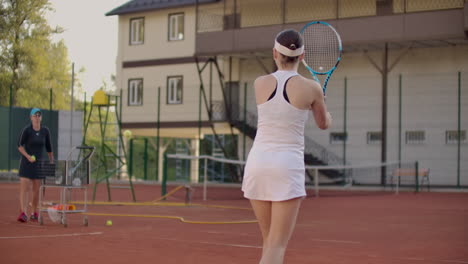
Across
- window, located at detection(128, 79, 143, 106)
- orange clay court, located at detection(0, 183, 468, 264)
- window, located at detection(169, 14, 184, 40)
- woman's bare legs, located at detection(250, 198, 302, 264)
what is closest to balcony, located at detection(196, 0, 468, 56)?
window, located at detection(169, 14, 184, 40)

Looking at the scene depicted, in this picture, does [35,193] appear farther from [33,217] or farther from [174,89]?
[174,89]

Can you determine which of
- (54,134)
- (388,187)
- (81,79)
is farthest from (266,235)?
(81,79)

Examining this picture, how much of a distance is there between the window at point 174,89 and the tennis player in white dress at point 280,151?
26517mm

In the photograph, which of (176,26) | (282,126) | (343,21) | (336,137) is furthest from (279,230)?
(176,26)

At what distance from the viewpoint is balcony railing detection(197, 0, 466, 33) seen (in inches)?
1013

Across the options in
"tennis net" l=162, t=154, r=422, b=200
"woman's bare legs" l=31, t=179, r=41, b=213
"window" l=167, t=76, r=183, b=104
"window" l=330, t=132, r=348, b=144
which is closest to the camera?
"woman's bare legs" l=31, t=179, r=41, b=213

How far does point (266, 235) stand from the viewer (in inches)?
166

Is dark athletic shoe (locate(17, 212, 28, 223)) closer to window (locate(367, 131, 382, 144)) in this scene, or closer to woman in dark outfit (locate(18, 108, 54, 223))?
woman in dark outfit (locate(18, 108, 54, 223))

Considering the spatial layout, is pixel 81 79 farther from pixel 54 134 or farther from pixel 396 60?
pixel 396 60

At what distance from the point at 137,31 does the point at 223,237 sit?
2576 cm

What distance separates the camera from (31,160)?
10.4m

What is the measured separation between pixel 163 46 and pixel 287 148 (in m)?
28.9

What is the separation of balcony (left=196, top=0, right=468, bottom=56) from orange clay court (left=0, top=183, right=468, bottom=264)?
10438mm

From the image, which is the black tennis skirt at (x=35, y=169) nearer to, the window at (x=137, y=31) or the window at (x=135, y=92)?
the window at (x=135, y=92)
